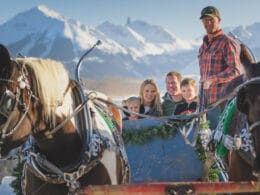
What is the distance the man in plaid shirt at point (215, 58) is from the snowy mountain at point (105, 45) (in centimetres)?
4821

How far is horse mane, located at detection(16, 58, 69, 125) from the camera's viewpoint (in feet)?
8.42

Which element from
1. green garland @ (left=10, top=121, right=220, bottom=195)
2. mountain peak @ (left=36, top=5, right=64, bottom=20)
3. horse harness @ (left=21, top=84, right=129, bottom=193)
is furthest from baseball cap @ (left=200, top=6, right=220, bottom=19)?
mountain peak @ (left=36, top=5, right=64, bottom=20)

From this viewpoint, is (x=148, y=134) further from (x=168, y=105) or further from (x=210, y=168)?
(x=168, y=105)

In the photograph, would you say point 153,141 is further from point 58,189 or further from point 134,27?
point 134,27

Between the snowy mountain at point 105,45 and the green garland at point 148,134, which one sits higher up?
the snowy mountain at point 105,45

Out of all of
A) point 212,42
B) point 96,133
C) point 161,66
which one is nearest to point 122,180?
point 96,133

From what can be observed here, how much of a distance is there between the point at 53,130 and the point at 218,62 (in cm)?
209

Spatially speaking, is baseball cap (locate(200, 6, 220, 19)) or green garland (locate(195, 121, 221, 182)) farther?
baseball cap (locate(200, 6, 220, 19))

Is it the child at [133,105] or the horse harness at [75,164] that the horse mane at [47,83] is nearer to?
the horse harness at [75,164]

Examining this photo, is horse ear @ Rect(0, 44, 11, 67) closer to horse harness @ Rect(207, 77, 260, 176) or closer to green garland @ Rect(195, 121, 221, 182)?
horse harness @ Rect(207, 77, 260, 176)

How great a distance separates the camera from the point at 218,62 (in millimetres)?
4211

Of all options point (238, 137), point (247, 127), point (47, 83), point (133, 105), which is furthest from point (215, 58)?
point (47, 83)

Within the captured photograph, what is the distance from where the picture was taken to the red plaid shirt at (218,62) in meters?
4.08

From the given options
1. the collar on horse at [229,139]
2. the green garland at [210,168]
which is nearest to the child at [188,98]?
the green garland at [210,168]
